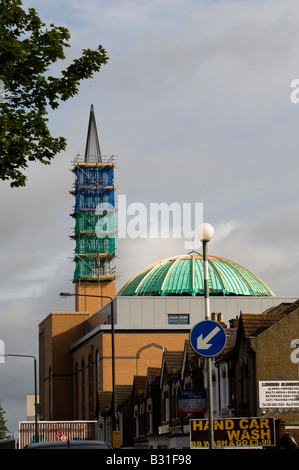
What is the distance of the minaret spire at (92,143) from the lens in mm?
139375

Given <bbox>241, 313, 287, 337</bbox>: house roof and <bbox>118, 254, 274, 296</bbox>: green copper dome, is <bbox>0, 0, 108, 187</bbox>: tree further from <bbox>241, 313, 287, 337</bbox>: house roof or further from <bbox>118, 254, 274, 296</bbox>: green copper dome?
<bbox>118, 254, 274, 296</bbox>: green copper dome

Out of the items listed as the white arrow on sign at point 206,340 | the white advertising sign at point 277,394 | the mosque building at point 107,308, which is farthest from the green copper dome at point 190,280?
the white arrow on sign at point 206,340

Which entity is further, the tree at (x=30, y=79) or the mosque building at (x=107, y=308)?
the mosque building at (x=107, y=308)

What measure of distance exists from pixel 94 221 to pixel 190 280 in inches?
883

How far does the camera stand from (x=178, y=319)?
11294cm

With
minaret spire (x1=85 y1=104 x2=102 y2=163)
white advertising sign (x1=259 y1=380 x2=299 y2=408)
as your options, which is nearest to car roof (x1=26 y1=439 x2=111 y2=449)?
white advertising sign (x1=259 y1=380 x2=299 y2=408)

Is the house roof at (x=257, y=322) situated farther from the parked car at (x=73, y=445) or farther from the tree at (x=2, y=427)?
the tree at (x=2, y=427)

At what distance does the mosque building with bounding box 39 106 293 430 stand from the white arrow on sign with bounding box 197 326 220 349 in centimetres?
7412

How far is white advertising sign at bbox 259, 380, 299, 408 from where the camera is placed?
27328mm

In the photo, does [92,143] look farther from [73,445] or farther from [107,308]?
[73,445]

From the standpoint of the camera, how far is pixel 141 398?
2714 inches
